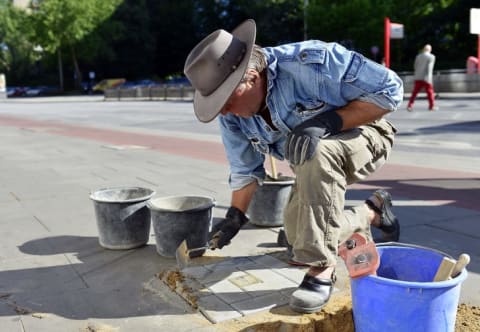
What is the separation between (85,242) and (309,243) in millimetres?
2045

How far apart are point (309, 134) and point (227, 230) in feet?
3.08

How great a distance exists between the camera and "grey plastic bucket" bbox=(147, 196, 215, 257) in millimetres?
3146

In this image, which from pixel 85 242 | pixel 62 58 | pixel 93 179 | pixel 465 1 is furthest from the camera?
pixel 62 58

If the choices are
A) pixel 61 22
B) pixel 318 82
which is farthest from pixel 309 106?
pixel 61 22

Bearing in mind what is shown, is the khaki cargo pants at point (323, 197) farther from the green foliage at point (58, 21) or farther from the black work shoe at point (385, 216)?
the green foliage at point (58, 21)

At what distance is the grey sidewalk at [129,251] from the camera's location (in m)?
2.56

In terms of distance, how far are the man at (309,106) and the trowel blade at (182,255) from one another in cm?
70

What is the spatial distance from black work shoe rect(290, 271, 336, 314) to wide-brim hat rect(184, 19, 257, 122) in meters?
0.94

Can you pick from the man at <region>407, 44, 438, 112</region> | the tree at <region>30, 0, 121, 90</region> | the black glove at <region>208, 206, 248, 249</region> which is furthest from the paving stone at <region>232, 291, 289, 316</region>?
the tree at <region>30, 0, 121, 90</region>

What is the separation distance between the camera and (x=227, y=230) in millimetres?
2977

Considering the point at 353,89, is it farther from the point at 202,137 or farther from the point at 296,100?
the point at 202,137

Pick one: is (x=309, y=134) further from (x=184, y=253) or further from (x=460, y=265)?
(x=184, y=253)

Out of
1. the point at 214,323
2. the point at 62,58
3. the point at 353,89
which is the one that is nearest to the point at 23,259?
the point at 214,323

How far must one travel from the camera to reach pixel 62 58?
2063 inches
